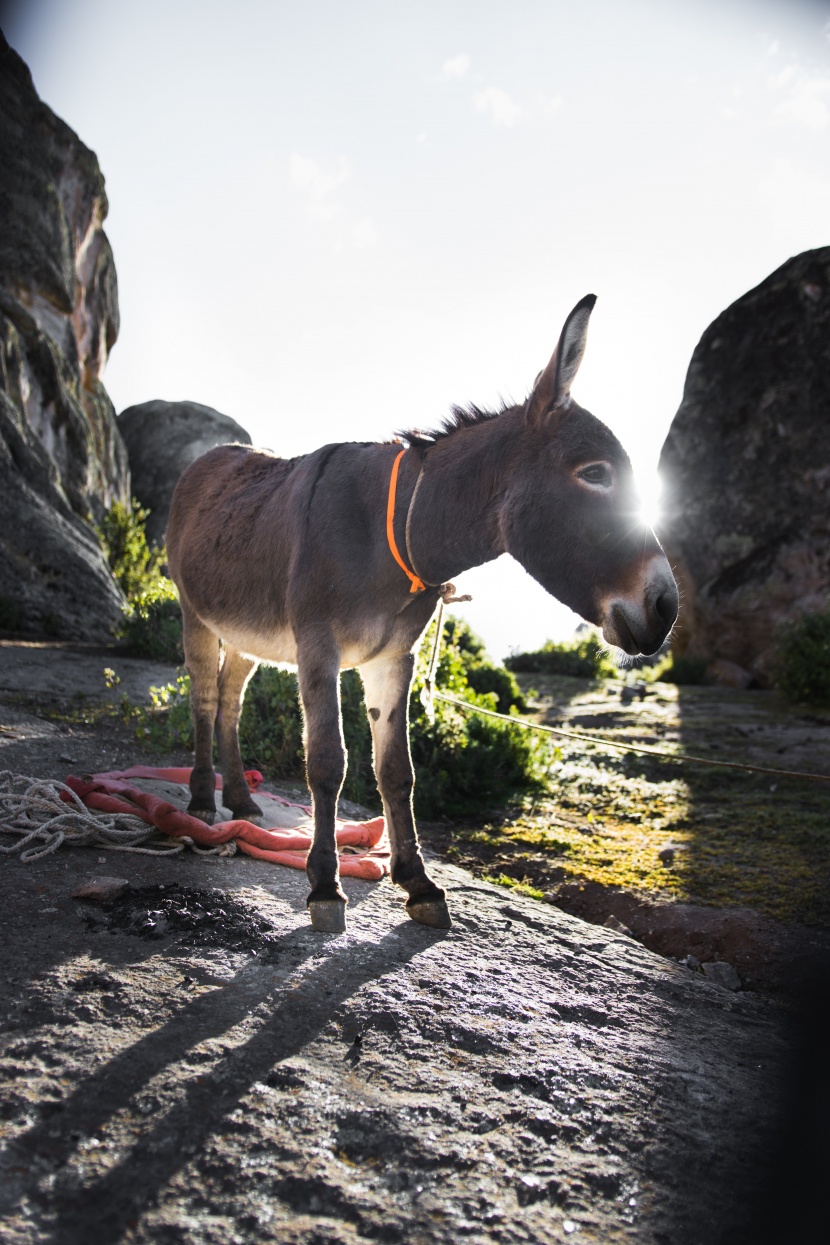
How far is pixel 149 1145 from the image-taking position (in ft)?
5.25

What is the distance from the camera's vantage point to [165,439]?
23.3 metres

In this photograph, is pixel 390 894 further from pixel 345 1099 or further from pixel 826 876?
pixel 826 876

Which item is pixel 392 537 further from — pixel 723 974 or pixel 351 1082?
pixel 723 974

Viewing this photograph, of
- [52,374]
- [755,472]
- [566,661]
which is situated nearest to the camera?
[755,472]

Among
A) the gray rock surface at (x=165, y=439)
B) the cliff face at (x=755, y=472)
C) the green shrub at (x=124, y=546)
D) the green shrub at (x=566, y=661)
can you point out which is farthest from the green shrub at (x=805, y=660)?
the gray rock surface at (x=165, y=439)

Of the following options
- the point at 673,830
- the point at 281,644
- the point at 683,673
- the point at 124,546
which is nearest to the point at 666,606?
the point at 281,644

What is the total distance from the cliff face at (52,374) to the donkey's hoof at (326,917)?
8.41 m

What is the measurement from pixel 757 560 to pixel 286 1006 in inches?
525

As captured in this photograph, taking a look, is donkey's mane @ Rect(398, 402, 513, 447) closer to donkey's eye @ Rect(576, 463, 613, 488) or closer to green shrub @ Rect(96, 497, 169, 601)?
donkey's eye @ Rect(576, 463, 613, 488)

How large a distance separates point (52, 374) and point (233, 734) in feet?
42.3

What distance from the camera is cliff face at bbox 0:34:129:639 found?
419 inches

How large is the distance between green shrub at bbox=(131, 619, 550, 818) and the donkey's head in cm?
309

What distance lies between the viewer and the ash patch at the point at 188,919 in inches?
106

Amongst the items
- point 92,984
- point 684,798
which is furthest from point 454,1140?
point 684,798
